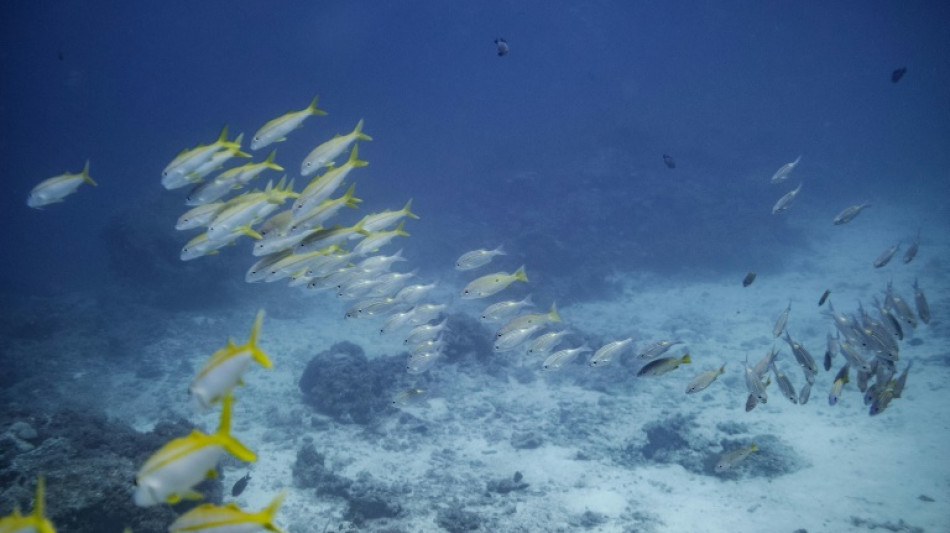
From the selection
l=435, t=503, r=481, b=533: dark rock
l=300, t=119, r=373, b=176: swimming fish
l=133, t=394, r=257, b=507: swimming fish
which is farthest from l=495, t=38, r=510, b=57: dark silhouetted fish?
l=133, t=394, r=257, b=507: swimming fish

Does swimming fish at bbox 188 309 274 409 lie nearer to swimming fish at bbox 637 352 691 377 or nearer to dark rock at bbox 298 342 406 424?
swimming fish at bbox 637 352 691 377

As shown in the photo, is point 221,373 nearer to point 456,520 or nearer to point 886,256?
point 456,520

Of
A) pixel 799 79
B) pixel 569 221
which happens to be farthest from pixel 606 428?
pixel 799 79

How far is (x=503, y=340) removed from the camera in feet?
21.1

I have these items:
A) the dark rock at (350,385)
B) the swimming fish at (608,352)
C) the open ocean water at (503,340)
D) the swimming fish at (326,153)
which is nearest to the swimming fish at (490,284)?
the open ocean water at (503,340)

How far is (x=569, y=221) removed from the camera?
26.5 m

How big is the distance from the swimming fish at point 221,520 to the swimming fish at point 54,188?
5223 mm

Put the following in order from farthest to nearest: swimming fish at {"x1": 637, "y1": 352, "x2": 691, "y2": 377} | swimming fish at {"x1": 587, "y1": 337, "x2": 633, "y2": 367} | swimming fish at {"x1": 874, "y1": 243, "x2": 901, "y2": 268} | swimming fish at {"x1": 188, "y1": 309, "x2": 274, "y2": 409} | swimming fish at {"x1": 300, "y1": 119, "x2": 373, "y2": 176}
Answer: swimming fish at {"x1": 874, "y1": 243, "x2": 901, "y2": 268}, swimming fish at {"x1": 587, "y1": 337, "x2": 633, "y2": 367}, swimming fish at {"x1": 300, "y1": 119, "x2": 373, "y2": 176}, swimming fish at {"x1": 637, "y1": 352, "x2": 691, "y2": 377}, swimming fish at {"x1": 188, "y1": 309, "x2": 274, "y2": 409}

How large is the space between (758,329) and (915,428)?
278 inches

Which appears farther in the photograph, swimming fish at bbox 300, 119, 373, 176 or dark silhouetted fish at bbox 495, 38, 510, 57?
dark silhouetted fish at bbox 495, 38, 510, 57

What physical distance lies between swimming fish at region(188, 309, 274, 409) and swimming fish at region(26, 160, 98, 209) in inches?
189

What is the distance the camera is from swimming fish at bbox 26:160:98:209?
17.5ft

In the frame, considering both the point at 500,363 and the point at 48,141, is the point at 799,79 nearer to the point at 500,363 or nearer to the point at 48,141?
the point at 500,363

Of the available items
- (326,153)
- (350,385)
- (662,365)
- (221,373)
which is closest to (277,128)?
(326,153)
